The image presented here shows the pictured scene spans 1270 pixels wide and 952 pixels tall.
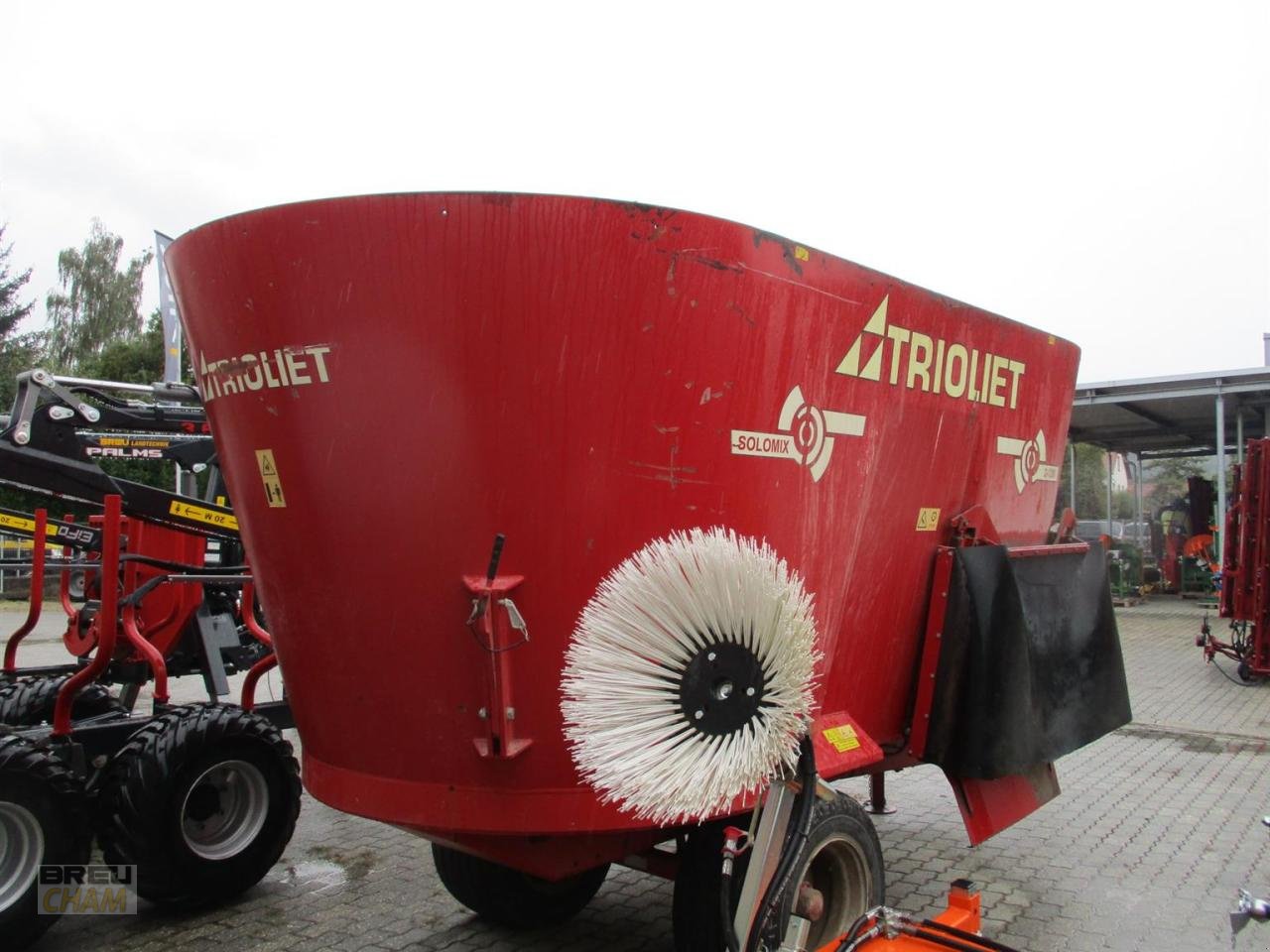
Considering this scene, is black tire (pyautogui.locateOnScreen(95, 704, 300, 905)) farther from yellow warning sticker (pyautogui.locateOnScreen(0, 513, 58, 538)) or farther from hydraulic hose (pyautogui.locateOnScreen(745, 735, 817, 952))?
hydraulic hose (pyautogui.locateOnScreen(745, 735, 817, 952))

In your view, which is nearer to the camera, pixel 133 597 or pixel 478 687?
pixel 478 687

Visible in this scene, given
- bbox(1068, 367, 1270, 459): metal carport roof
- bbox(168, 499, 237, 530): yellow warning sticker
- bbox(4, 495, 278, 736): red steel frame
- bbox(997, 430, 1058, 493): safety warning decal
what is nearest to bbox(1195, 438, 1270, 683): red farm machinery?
Answer: bbox(1068, 367, 1270, 459): metal carport roof

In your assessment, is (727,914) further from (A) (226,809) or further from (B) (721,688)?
(A) (226,809)

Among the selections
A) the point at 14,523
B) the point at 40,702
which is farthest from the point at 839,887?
the point at 14,523

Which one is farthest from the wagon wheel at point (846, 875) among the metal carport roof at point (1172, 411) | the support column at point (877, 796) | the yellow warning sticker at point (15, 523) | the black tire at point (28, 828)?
the metal carport roof at point (1172, 411)

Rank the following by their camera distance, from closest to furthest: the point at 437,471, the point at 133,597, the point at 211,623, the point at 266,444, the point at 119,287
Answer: the point at 437,471
the point at 266,444
the point at 133,597
the point at 211,623
the point at 119,287

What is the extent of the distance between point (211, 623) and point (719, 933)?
5.06 m

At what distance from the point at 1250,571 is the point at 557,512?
10704 millimetres

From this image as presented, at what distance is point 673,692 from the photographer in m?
2.35

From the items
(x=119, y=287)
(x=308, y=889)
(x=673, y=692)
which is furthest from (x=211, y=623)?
(x=119, y=287)

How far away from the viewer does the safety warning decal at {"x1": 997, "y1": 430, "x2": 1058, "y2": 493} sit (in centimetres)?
470

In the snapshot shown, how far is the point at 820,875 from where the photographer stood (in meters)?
3.59

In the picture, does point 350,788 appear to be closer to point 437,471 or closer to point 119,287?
point 437,471

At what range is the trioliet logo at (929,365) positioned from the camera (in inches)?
142
